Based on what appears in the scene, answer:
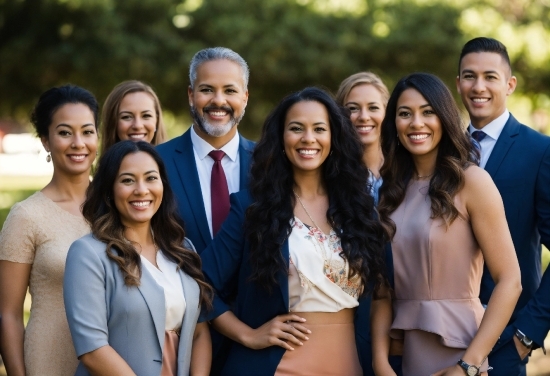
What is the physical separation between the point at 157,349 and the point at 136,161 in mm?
851

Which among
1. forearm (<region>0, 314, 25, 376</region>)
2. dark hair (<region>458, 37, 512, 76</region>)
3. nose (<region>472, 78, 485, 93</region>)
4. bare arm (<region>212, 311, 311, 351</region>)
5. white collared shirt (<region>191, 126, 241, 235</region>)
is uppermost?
dark hair (<region>458, 37, 512, 76</region>)

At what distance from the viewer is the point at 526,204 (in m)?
4.28

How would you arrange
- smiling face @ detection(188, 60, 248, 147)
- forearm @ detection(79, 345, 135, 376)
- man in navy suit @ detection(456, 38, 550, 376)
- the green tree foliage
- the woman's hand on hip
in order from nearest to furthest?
forearm @ detection(79, 345, 135, 376) → the woman's hand on hip → man in navy suit @ detection(456, 38, 550, 376) → smiling face @ detection(188, 60, 248, 147) → the green tree foliage

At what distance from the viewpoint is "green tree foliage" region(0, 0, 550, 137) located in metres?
8.23

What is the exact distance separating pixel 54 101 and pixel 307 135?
1367mm

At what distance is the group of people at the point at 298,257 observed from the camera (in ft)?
12.2

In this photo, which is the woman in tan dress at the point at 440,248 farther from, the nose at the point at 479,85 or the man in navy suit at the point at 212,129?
the man in navy suit at the point at 212,129

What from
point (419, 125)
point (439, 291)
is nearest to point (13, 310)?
point (439, 291)

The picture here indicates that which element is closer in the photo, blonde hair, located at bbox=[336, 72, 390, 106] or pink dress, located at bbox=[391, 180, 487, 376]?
pink dress, located at bbox=[391, 180, 487, 376]

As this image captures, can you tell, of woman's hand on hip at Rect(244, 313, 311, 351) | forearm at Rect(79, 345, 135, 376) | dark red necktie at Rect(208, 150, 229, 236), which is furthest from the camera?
dark red necktie at Rect(208, 150, 229, 236)

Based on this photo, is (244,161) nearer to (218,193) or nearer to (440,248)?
(218,193)

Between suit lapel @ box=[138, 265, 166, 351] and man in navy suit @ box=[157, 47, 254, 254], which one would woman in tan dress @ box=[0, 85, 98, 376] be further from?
man in navy suit @ box=[157, 47, 254, 254]

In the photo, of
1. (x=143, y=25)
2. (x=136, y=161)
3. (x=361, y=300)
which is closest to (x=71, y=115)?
(x=136, y=161)

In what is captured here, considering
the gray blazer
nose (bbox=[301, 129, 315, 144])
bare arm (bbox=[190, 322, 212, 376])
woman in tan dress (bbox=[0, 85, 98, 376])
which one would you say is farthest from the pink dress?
woman in tan dress (bbox=[0, 85, 98, 376])
